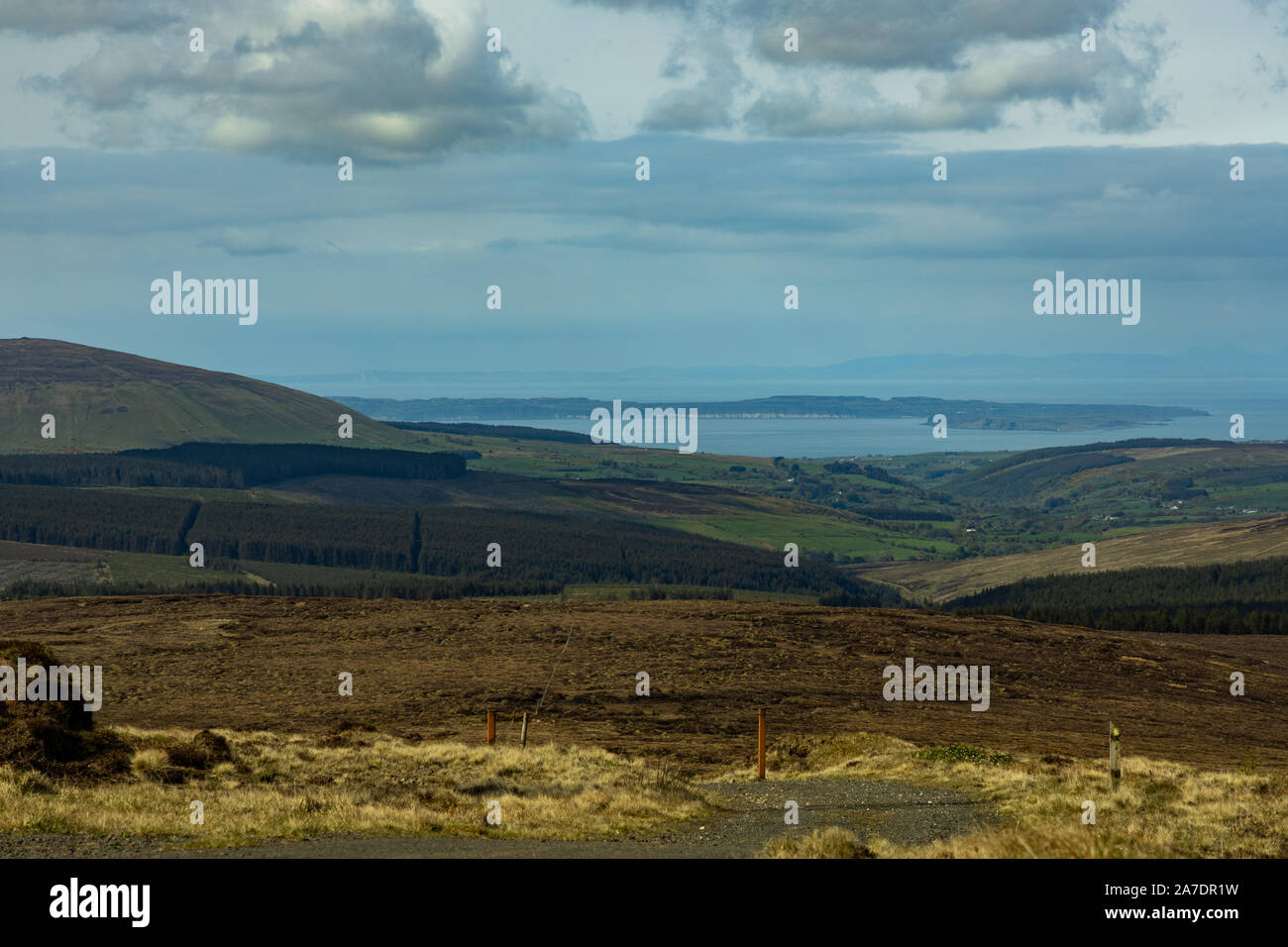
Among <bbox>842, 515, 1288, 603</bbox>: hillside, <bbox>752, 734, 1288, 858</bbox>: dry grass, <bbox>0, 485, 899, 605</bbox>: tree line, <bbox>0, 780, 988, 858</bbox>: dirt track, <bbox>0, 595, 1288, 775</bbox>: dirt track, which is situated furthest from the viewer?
<bbox>0, 485, 899, 605</bbox>: tree line

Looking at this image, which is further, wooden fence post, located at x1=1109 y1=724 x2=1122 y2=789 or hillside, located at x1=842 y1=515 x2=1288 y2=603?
hillside, located at x1=842 y1=515 x2=1288 y2=603

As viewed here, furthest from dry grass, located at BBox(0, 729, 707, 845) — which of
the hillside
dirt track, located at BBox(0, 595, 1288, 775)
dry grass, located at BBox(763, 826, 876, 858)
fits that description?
the hillside

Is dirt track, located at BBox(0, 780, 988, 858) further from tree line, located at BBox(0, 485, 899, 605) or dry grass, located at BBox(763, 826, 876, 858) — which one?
tree line, located at BBox(0, 485, 899, 605)

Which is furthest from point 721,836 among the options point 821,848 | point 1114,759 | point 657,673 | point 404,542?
point 404,542

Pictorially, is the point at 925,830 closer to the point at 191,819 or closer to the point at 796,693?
the point at 191,819

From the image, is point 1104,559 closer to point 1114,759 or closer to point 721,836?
point 1114,759

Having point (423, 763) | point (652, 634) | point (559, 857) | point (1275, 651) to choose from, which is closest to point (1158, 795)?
point (559, 857)
